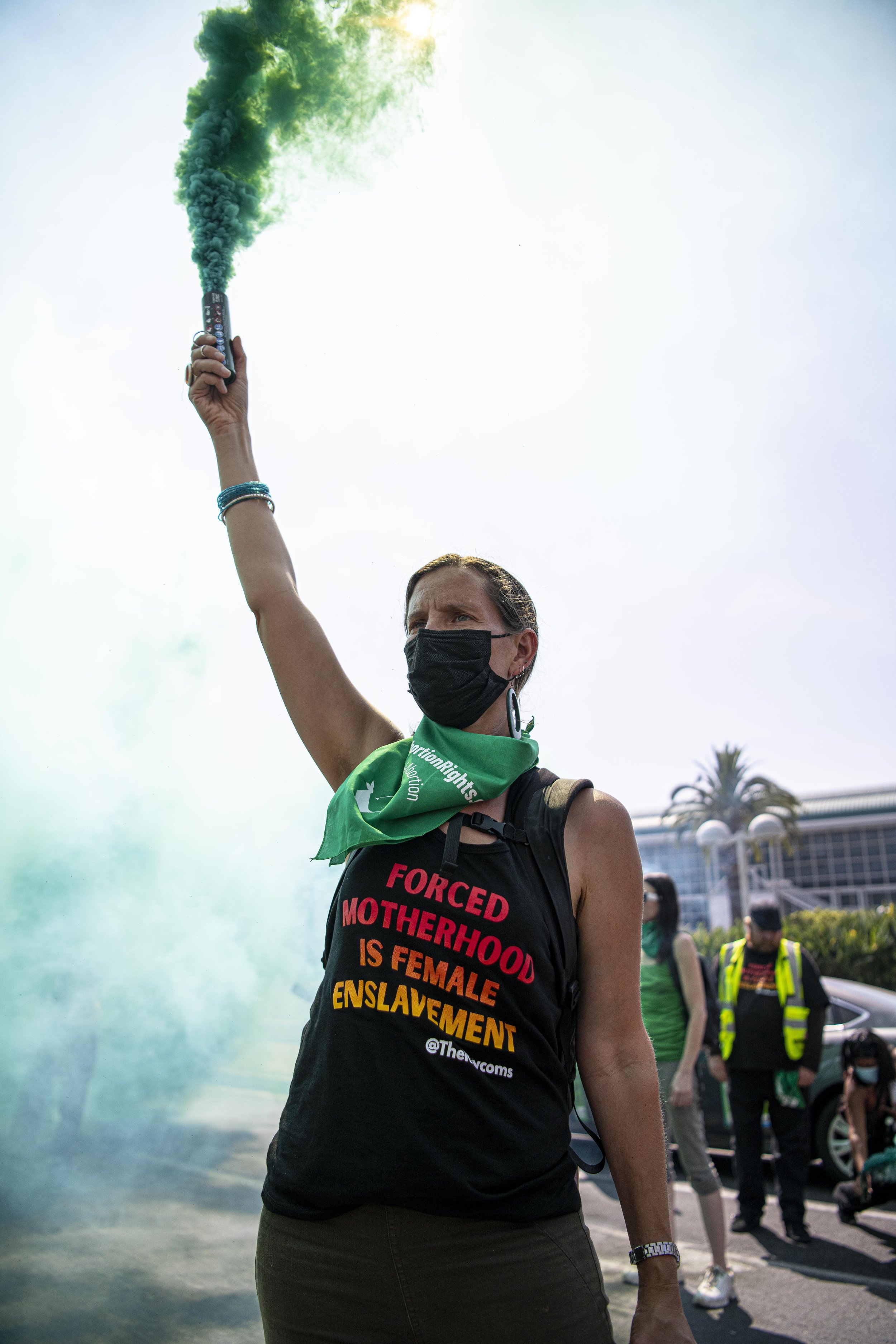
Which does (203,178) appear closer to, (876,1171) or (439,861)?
(439,861)

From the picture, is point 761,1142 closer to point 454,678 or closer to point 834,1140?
point 834,1140

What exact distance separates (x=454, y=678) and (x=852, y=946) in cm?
1572

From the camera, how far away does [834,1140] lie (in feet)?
20.8

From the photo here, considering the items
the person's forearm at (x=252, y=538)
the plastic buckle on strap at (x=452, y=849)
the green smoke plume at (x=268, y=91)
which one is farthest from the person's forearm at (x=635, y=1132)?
the green smoke plume at (x=268, y=91)

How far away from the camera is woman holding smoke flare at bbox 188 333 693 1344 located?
1.24m

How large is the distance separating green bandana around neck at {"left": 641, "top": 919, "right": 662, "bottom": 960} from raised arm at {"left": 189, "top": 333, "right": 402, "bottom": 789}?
380cm

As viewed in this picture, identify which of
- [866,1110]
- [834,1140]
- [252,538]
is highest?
[252,538]

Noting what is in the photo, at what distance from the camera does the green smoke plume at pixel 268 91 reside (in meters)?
2.54

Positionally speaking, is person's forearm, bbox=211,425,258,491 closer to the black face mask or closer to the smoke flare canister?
the smoke flare canister

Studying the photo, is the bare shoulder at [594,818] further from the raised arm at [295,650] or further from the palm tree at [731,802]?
the palm tree at [731,802]

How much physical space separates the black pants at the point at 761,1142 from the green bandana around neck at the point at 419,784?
16.3ft

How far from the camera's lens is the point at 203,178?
8.35 feet

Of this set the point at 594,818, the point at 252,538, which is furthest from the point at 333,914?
the point at 252,538

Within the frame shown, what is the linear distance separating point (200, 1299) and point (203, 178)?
3847 mm
